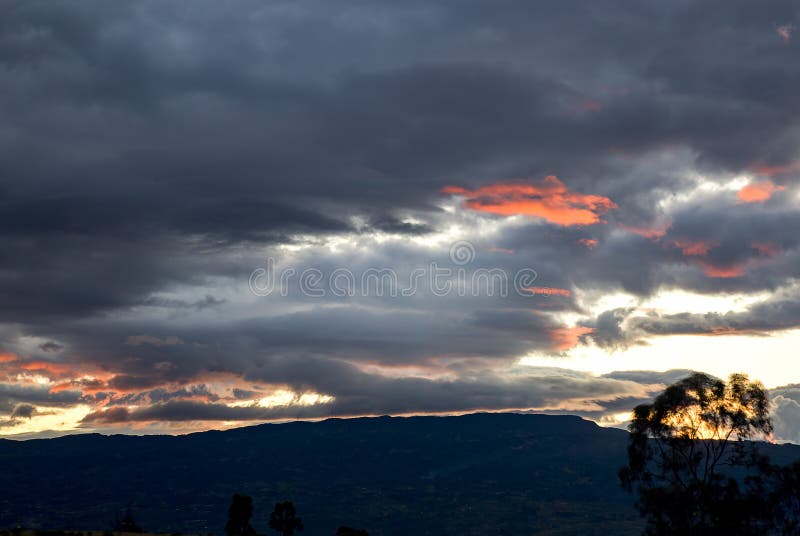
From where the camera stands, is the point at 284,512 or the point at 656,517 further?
the point at 284,512

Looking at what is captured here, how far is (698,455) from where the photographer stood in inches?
3807

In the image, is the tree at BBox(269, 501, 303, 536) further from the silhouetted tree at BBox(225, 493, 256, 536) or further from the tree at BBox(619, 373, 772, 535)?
the tree at BBox(619, 373, 772, 535)

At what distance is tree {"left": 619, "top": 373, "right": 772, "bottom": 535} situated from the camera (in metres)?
94.7

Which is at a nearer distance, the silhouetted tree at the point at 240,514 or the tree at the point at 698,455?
the tree at the point at 698,455

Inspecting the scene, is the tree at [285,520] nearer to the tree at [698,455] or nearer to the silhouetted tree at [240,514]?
the silhouetted tree at [240,514]

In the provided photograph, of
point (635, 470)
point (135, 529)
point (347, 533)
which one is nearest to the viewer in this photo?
point (635, 470)

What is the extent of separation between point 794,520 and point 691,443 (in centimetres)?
1674

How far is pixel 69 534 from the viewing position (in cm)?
10556

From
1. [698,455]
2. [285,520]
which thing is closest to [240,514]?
[285,520]

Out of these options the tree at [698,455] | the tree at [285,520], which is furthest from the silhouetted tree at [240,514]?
the tree at [698,455]

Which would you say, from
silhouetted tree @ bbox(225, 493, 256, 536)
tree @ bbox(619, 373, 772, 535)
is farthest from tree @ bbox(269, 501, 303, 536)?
tree @ bbox(619, 373, 772, 535)

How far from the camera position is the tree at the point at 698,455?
94688 mm

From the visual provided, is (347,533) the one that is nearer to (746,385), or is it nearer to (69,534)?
(69,534)

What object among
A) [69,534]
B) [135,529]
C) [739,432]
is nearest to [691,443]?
[739,432]
